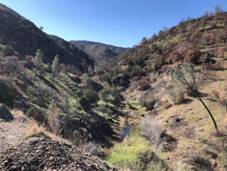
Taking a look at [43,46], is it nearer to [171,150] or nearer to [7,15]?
[7,15]

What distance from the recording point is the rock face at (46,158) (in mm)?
10125

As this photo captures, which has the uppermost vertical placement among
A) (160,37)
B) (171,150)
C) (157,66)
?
(160,37)

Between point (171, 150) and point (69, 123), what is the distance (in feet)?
40.1

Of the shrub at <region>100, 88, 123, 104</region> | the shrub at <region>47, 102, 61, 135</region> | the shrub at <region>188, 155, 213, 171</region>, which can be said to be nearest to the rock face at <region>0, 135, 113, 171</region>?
the shrub at <region>47, 102, 61, 135</region>

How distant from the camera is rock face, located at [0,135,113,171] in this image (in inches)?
399

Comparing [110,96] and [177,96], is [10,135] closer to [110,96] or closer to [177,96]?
[177,96]

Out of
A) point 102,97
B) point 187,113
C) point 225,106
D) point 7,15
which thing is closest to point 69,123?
point 187,113

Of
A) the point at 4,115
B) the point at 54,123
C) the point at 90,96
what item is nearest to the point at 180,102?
the point at 90,96

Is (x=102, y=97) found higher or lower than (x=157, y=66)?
lower

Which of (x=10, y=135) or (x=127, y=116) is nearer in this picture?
(x=10, y=135)

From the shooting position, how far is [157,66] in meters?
90.8

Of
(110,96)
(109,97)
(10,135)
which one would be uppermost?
(10,135)

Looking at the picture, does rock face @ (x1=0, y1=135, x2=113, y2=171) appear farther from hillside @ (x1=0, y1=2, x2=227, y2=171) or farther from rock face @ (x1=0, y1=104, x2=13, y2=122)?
rock face @ (x1=0, y1=104, x2=13, y2=122)

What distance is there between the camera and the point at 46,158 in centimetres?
1043
